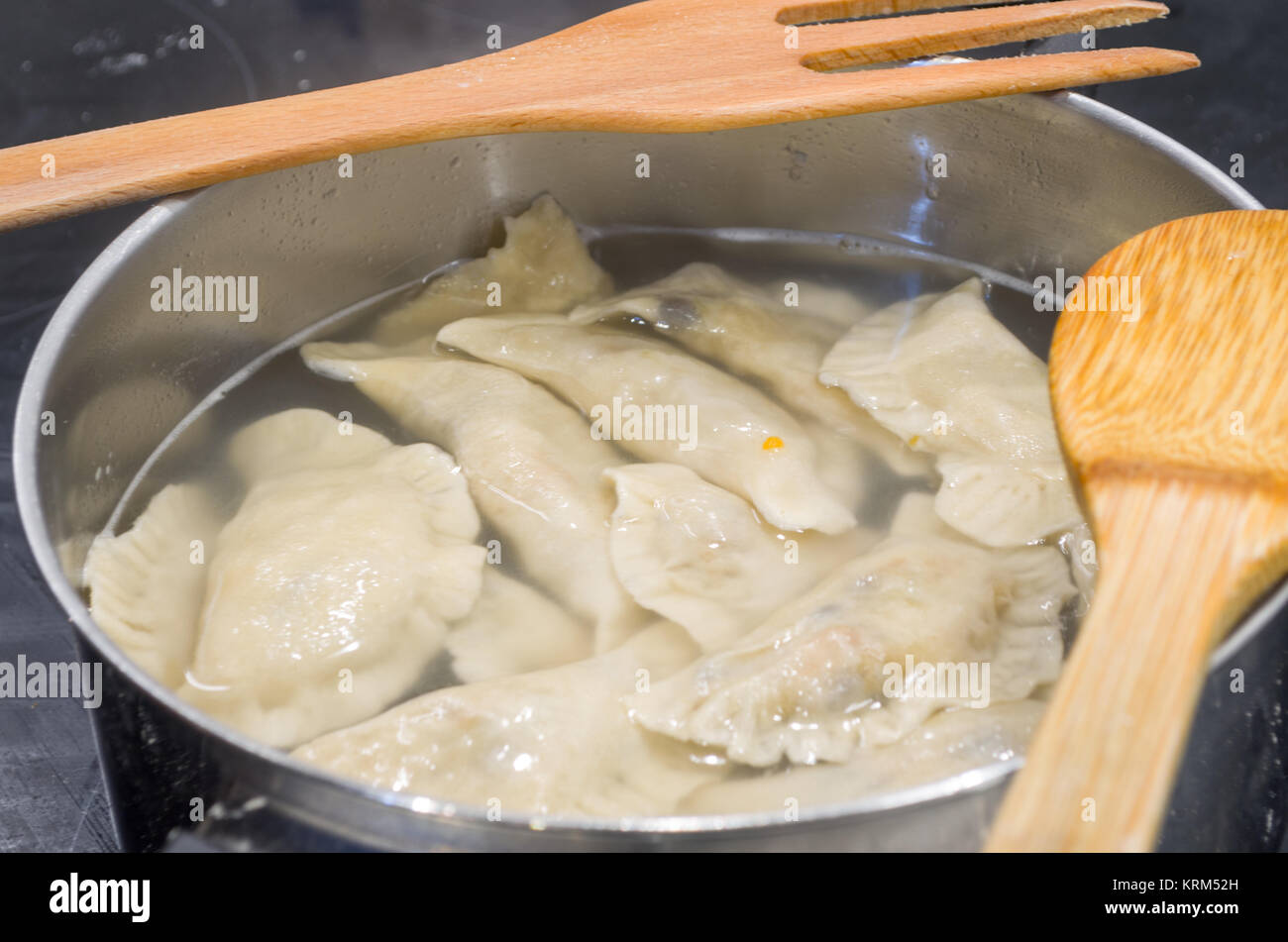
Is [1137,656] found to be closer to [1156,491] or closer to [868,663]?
[1156,491]

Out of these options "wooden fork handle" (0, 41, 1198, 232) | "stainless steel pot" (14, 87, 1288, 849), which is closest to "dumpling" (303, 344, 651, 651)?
"stainless steel pot" (14, 87, 1288, 849)

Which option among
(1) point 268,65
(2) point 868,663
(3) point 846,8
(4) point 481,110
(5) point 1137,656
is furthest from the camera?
(1) point 268,65

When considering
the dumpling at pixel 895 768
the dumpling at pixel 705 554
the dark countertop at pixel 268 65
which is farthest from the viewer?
the dark countertop at pixel 268 65

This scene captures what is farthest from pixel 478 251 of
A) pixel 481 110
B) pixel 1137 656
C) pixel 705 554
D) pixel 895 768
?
pixel 1137 656

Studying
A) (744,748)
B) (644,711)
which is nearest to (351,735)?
(644,711)

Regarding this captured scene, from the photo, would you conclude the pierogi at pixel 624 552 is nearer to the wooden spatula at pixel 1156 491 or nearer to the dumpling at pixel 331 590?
the dumpling at pixel 331 590

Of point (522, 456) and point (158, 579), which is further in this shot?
point (522, 456)

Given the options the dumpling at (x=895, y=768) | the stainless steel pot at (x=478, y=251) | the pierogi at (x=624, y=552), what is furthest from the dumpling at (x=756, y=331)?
the dumpling at (x=895, y=768)

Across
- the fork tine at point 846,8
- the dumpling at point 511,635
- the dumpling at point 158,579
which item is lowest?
the dumpling at point 511,635
